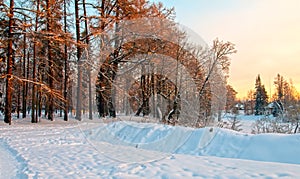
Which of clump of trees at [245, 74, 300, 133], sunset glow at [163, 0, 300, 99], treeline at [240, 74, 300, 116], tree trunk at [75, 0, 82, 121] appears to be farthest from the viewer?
treeline at [240, 74, 300, 116]

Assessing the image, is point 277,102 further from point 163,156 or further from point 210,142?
point 163,156

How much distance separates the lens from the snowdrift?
5238 mm

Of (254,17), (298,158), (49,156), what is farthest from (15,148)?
(254,17)

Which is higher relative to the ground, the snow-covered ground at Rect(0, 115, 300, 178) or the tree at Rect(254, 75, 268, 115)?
the tree at Rect(254, 75, 268, 115)

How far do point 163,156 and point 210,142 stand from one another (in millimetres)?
1362

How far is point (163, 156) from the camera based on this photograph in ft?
18.5

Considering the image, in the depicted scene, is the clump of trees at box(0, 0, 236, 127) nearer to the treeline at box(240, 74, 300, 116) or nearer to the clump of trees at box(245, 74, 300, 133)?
the clump of trees at box(245, 74, 300, 133)

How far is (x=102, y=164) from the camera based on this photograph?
16.8 feet

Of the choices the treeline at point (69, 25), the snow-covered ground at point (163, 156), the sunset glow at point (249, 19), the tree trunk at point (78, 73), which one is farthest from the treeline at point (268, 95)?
the snow-covered ground at point (163, 156)

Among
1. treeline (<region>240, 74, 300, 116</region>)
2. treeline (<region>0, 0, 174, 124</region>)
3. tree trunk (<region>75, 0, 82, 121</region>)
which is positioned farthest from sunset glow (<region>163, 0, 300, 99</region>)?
treeline (<region>240, 74, 300, 116</region>)

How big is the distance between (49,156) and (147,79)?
15.1ft

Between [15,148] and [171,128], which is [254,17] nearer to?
[171,128]

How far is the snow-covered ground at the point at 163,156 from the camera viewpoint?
4.30 meters

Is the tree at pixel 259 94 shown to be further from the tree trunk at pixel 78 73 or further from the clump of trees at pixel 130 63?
the tree trunk at pixel 78 73
